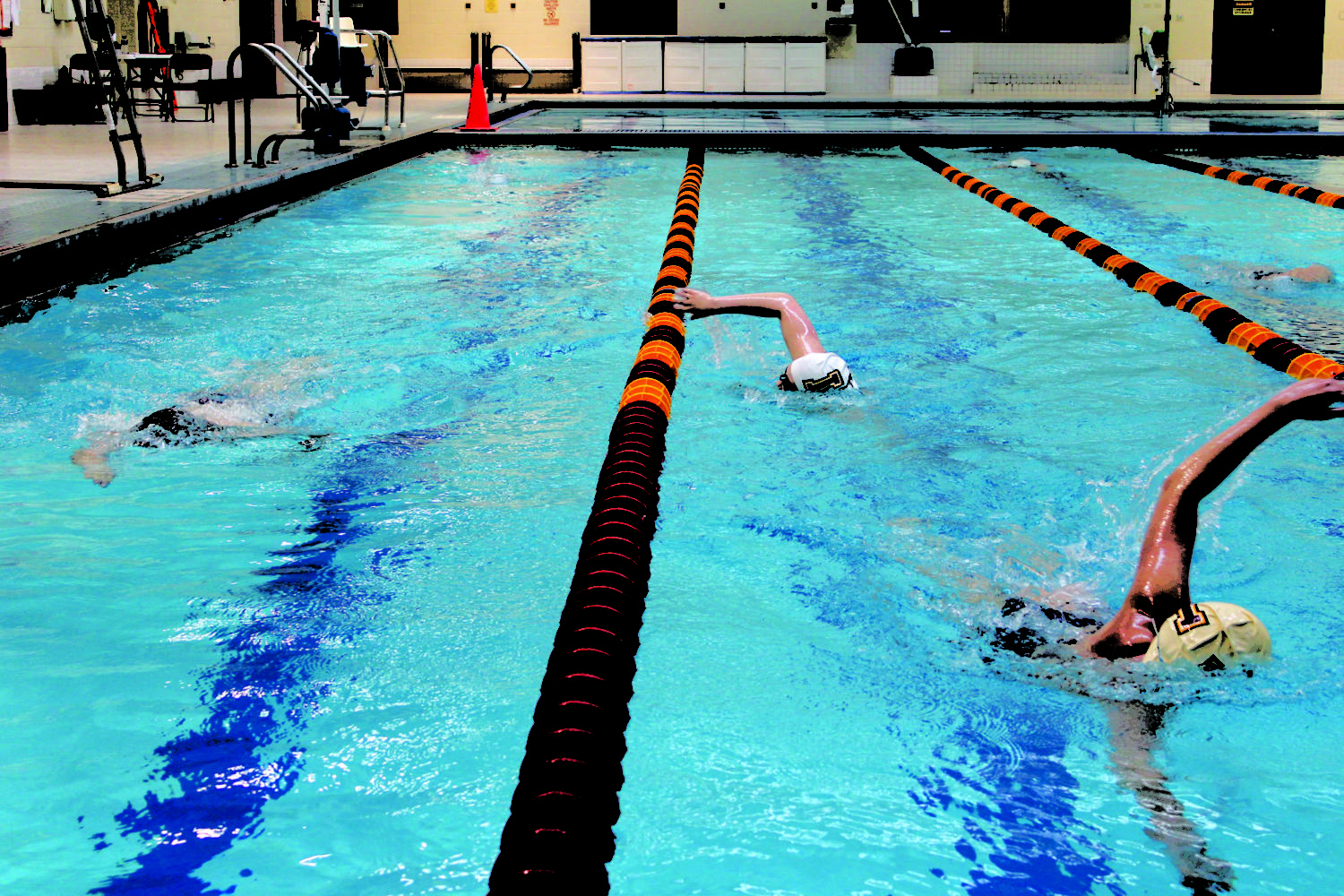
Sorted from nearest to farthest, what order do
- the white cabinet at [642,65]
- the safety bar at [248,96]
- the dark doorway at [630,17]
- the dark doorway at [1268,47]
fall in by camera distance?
the safety bar at [248,96], the white cabinet at [642,65], the dark doorway at [1268,47], the dark doorway at [630,17]

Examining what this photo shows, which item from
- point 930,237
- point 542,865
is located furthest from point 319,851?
point 930,237

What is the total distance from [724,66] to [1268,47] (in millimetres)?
8731

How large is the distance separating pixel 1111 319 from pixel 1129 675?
345 centimetres

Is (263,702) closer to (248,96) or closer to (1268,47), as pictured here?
(248,96)

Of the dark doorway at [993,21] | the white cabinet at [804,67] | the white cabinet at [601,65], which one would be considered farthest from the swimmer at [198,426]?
the dark doorway at [993,21]

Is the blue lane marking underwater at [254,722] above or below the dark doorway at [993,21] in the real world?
below

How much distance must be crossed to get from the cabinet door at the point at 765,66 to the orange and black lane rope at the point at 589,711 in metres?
18.4

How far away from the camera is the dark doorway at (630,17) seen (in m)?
21.0

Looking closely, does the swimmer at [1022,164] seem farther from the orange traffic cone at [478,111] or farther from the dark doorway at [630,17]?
the dark doorway at [630,17]

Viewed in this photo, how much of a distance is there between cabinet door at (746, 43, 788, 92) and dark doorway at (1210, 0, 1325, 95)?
702cm

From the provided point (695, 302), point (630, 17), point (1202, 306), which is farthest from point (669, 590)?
point (630, 17)

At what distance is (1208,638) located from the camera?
2207 millimetres

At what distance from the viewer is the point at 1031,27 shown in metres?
20.7


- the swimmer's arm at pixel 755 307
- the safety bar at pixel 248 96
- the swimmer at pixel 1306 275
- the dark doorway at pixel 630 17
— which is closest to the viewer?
the swimmer's arm at pixel 755 307
